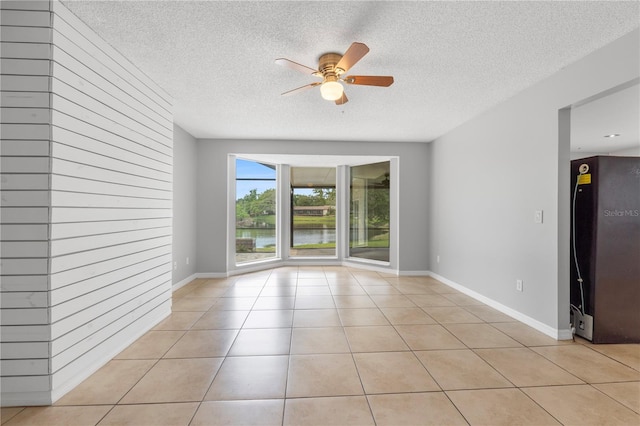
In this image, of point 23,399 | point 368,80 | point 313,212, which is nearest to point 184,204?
point 313,212

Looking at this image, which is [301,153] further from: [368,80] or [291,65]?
[291,65]

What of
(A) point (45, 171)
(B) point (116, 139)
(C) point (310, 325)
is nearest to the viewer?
(A) point (45, 171)

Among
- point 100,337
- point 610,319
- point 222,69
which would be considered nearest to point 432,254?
point 610,319

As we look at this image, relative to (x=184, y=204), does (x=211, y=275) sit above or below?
below

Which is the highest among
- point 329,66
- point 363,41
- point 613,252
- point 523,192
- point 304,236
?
point 363,41

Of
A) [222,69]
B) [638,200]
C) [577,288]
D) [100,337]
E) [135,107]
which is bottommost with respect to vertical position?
[100,337]

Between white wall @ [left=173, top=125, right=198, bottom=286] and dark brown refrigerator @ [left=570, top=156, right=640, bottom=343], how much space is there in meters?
5.22

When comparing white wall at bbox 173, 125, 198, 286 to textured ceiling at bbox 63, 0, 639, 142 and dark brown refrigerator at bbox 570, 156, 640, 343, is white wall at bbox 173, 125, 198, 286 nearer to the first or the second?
textured ceiling at bbox 63, 0, 639, 142

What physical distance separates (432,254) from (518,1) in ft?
14.1

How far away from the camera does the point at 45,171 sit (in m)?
1.85

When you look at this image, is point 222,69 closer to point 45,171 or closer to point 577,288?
point 45,171

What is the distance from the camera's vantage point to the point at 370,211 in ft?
20.6

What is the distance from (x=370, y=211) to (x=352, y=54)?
14.5 feet

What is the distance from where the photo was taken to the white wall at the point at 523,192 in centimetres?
262
